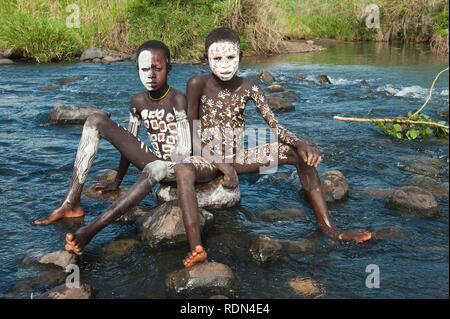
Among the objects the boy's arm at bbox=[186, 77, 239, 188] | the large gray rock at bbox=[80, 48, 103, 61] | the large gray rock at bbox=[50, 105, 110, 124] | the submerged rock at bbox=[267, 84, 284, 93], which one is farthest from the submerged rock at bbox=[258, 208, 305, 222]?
the large gray rock at bbox=[80, 48, 103, 61]

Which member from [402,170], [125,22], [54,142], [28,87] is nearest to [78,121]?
[54,142]

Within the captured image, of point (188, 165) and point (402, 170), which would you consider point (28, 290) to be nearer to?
point (188, 165)

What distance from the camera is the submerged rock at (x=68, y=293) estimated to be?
9.03 feet

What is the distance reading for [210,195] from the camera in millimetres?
4090

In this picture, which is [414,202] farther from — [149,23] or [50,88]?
[149,23]

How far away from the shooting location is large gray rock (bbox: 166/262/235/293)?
2.93 meters

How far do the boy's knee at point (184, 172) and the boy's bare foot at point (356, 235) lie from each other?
119 cm

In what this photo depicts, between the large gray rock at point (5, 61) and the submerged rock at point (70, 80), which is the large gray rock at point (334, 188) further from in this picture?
the large gray rock at point (5, 61)

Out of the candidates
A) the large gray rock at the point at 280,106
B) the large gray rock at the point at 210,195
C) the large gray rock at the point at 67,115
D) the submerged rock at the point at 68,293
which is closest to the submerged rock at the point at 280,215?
the large gray rock at the point at 210,195

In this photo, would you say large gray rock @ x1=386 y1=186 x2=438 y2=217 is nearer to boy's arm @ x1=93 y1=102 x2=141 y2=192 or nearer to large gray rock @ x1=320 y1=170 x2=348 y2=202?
large gray rock @ x1=320 y1=170 x2=348 y2=202

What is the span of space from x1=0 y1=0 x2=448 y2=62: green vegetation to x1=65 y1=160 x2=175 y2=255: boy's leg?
35.1 feet

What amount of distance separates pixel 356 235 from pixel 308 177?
558mm

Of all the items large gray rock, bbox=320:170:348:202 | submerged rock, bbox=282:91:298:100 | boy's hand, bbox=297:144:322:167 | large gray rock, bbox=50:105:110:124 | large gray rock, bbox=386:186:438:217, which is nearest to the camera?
boy's hand, bbox=297:144:322:167

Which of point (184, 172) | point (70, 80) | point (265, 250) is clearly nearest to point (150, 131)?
point (184, 172)
